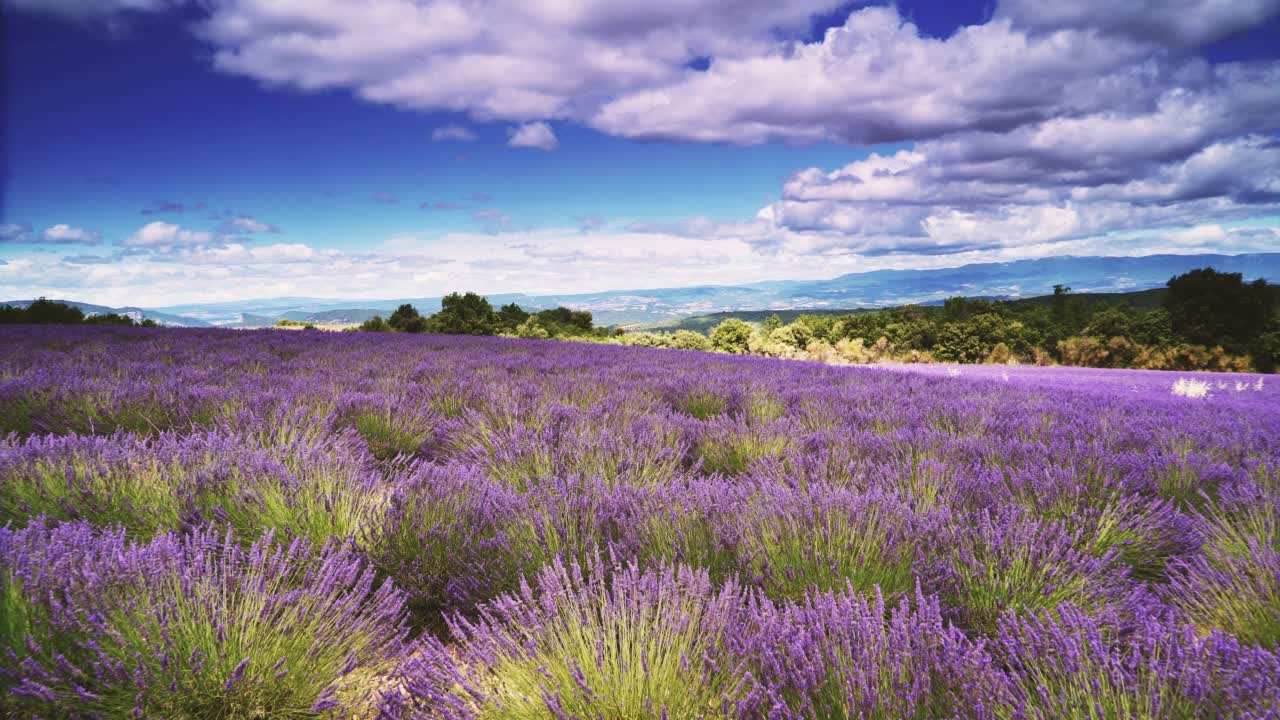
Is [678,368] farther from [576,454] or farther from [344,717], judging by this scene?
[344,717]

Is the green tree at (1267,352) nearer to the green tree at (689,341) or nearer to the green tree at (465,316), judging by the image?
the green tree at (689,341)

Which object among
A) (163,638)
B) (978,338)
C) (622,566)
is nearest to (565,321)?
(978,338)

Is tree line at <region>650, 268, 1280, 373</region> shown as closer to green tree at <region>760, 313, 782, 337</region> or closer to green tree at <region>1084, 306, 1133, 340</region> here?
green tree at <region>1084, 306, 1133, 340</region>

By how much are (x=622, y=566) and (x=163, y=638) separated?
1.11 m

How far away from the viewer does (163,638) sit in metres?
1.20

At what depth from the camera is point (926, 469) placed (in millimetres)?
2459

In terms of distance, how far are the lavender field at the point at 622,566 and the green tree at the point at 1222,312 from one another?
741 inches

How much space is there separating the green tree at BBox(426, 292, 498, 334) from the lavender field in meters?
19.7

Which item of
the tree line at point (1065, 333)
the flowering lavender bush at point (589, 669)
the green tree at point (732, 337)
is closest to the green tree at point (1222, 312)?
the tree line at point (1065, 333)

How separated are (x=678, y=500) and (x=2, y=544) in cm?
182

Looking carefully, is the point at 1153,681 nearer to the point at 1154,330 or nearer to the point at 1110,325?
the point at 1154,330

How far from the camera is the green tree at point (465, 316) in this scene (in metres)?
23.4

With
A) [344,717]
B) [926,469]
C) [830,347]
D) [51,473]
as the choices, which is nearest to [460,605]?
[344,717]

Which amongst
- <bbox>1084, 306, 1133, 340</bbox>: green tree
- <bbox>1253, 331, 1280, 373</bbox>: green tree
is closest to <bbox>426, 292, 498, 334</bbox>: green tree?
<bbox>1084, 306, 1133, 340</bbox>: green tree
